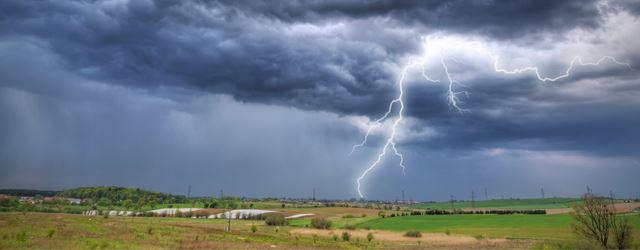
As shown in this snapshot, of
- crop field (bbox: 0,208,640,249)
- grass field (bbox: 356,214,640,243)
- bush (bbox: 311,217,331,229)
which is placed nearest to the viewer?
crop field (bbox: 0,208,640,249)

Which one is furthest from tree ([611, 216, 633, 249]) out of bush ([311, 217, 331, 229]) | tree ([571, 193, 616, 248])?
bush ([311, 217, 331, 229])

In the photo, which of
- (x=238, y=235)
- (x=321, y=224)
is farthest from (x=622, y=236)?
(x=321, y=224)

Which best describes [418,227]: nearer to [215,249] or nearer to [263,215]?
[263,215]

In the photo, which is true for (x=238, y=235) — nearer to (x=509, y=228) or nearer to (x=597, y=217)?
(x=597, y=217)

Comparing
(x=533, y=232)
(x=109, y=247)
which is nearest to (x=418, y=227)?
(x=533, y=232)

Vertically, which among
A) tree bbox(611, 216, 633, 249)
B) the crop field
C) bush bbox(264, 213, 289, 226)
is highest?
tree bbox(611, 216, 633, 249)

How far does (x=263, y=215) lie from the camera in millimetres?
141125

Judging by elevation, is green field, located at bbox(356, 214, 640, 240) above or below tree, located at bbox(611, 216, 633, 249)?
below

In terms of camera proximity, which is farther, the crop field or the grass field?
the grass field

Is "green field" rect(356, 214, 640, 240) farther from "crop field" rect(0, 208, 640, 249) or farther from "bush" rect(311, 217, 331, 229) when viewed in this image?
"bush" rect(311, 217, 331, 229)

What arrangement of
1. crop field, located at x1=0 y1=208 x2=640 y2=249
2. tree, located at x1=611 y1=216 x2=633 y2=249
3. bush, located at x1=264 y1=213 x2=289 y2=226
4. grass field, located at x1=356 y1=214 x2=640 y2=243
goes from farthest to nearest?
bush, located at x1=264 y1=213 x2=289 y2=226 → grass field, located at x1=356 y1=214 x2=640 y2=243 → crop field, located at x1=0 y1=208 x2=640 y2=249 → tree, located at x1=611 y1=216 x2=633 y2=249

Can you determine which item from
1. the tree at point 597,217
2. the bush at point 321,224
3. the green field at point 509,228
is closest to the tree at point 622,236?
the tree at point 597,217

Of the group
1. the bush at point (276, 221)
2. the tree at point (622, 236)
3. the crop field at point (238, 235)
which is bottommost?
the bush at point (276, 221)

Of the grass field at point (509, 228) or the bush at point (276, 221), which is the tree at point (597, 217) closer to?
the grass field at point (509, 228)
